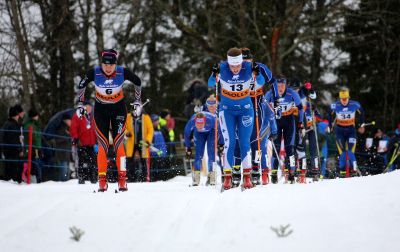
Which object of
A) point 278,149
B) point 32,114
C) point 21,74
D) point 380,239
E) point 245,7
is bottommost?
point 380,239

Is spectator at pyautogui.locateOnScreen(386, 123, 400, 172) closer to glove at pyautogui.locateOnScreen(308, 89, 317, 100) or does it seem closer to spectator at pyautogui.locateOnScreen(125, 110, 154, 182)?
glove at pyautogui.locateOnScreen(308, 89, 317, 100)

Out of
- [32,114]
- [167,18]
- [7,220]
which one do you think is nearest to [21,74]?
[32,114]

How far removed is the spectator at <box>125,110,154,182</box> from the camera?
16.7 m

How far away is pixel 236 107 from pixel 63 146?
766 cm

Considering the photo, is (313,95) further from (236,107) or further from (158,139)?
(158,139)

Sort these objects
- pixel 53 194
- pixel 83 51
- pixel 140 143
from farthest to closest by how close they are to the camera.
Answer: pixel 83 51 → pixel 140 143 → pixel 53 194

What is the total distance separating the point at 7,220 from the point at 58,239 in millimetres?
1292

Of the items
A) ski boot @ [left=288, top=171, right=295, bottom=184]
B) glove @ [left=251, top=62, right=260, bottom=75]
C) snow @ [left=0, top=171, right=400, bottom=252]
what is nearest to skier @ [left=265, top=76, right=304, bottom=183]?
ski boot @ [left=288, top=171, right=295, bottom=184]

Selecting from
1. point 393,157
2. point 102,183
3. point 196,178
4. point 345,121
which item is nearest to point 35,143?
point 196,178

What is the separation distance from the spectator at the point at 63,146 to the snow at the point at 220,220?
283 inches

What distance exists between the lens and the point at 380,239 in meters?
6.79

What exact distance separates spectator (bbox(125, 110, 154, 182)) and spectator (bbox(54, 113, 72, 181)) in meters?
1.55

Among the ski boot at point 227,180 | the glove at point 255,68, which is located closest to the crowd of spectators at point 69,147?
the ski boot at point 227,180

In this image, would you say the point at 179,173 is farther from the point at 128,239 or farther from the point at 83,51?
the point at 128,239
